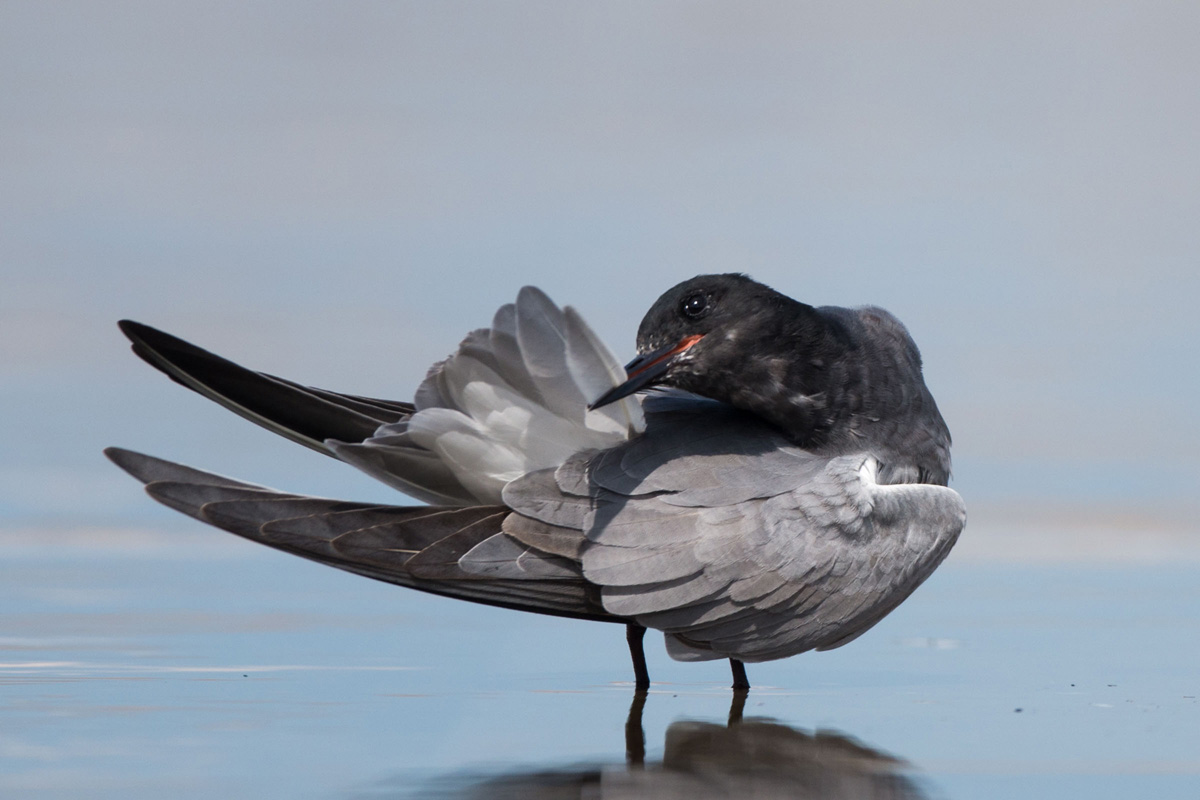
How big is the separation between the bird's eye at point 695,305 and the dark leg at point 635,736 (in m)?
1.19

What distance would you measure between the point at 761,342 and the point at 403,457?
1154mm

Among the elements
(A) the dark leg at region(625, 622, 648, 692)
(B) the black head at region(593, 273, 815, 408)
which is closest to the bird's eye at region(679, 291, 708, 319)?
(B) the black head at region(593, 273, 815, 408)

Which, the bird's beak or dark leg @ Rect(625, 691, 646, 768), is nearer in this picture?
dark leg @ Rect(625, 691, 646, 768)

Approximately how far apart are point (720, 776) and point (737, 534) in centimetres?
88

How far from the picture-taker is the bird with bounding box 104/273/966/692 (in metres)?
3.95

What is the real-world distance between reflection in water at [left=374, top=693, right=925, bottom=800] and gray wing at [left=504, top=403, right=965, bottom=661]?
428mm

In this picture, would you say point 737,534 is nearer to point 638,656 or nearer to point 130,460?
point 638,656

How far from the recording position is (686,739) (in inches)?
144

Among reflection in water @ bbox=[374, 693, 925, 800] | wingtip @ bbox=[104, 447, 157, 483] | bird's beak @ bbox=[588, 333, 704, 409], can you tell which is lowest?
reflection in water @ bbox=[374, 693, 925, 800]

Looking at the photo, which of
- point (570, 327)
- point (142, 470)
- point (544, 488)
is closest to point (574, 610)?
point (544, 488)

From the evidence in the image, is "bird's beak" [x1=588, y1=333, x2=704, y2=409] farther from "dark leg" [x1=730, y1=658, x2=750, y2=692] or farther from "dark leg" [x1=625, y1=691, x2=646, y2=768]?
"dark leg" [x1=730, y1=658, x2=750, y2=692]

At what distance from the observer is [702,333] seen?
403cm

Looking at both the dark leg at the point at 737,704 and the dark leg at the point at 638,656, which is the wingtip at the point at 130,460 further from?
the dark leg at the point at 737,704

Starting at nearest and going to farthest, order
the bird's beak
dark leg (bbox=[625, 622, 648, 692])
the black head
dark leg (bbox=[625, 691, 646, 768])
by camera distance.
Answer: dark leg (bbox=[625, 691, 646, 768])
the bird's beak
the black head
dark leg (bbox=[625, 622, 648, 692])
